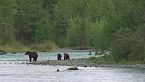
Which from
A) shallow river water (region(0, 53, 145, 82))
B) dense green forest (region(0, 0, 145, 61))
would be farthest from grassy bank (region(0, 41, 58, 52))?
shallow river water (region(0, 53, 145, 82))

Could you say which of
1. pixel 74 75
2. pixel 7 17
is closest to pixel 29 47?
pixel 7 17

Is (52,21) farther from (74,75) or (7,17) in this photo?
(74,75)

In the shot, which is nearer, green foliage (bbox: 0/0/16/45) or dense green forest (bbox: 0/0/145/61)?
green foliage (bbox: 0/0/16/45)

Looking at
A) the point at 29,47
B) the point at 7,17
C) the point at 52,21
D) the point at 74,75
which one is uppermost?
the point at 7,17

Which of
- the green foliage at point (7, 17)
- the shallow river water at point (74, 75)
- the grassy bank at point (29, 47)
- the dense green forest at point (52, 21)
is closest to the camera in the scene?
the shallow river water at point (74, 75)

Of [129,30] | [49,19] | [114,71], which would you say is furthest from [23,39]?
[114,71]

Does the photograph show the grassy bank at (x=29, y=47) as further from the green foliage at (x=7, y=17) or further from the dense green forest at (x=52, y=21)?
the green foliage at (x=7, y=17)

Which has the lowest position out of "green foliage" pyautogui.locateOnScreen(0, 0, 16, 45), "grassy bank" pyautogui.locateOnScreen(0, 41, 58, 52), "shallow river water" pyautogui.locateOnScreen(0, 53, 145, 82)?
"grassy bank" pyautogui.locateOnScreen(0, 41, 58, 52)

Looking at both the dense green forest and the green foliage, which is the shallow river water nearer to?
the dense green forest

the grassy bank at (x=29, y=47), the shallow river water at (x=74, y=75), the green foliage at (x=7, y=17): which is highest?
the green foliage at (x=7, y=17)

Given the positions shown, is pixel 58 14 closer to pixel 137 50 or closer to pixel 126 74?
pixel 137 50

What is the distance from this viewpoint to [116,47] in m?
57.2

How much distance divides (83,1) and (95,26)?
38.0 feet

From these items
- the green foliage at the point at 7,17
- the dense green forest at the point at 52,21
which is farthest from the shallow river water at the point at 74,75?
the green foliage at the point at 7,17
